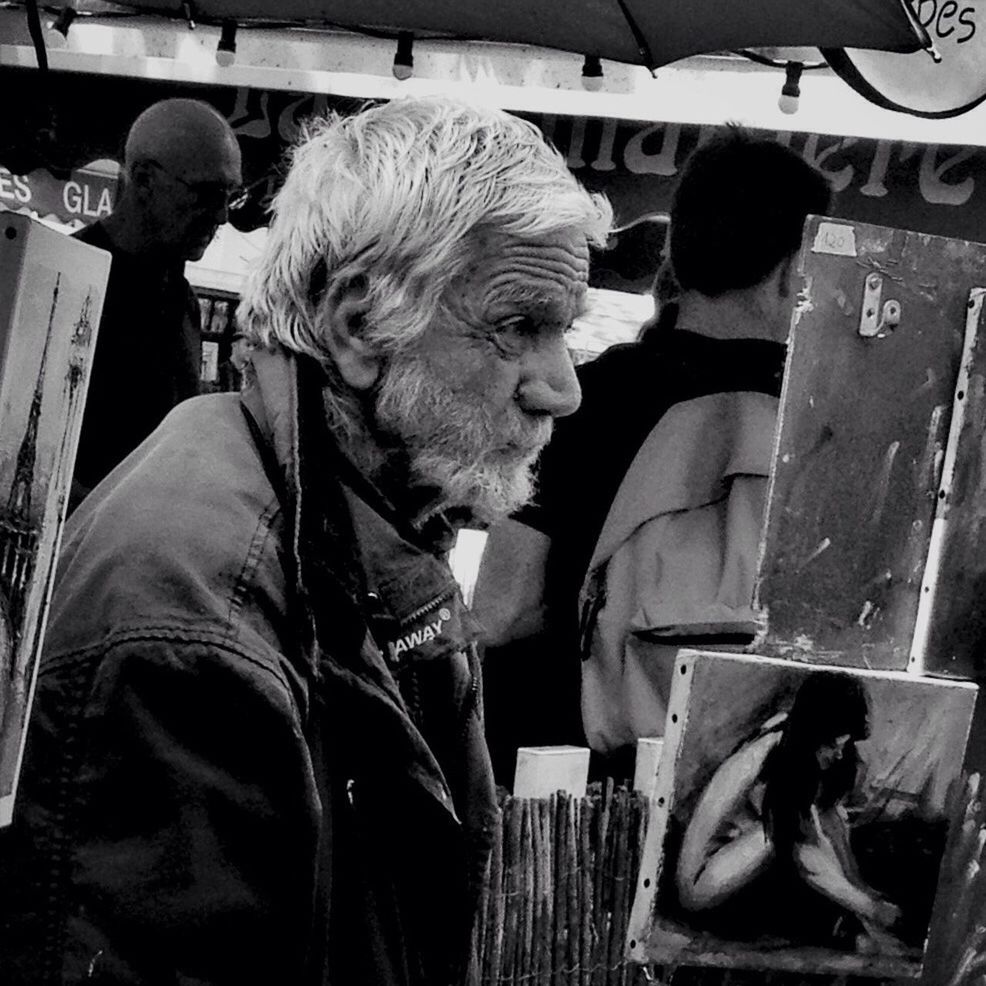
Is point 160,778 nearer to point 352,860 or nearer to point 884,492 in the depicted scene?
point 352,860

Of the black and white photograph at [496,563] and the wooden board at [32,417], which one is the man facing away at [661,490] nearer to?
the black and white photograph at [496,563]

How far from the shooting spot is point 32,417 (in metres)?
1.09

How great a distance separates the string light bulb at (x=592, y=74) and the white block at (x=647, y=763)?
206cm

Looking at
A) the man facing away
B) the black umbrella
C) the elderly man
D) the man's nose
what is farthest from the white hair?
the black umbrella

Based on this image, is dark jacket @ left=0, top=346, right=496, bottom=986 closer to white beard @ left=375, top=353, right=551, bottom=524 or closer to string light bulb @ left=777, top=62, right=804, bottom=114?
white beard @ left=375, top=353, right=551, bottom=524

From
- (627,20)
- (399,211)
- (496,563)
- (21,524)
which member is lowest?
(496,563)

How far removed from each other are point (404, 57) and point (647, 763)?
247 centimetres

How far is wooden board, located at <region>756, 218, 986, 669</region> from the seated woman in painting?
88 mm

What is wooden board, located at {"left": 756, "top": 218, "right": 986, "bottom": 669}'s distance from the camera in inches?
84.7

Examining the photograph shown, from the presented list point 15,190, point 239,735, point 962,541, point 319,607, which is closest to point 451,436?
point 319,607

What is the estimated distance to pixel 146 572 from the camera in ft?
4.71

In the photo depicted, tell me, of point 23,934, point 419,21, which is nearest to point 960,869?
point 23,934

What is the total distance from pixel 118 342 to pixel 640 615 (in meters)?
1.31

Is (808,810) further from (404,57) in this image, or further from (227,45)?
(227,45)
